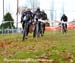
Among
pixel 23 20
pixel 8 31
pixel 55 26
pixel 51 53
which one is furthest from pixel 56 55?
pixel 55 26

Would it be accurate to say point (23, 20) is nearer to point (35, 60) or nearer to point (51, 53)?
point (51, 53)

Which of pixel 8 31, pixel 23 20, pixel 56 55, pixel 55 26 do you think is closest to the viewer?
pixel 56 55

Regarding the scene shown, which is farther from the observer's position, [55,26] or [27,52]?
[55,26]

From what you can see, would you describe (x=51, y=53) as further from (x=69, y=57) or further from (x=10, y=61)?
(x=10, y=61)

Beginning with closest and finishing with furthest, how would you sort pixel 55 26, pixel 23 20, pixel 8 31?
pixel 23 20
pixel 8 31
pixel 55 26

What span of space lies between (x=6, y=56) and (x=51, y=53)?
152 cm

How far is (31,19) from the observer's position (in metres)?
22.2

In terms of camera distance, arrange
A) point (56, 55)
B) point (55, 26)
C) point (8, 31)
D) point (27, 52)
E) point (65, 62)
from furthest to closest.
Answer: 1. point (55, 26)
2. point (8, 31)
3. point (27, 52)
4. point (56, 55)
5. point (65, 62)

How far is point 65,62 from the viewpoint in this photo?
12.3 m

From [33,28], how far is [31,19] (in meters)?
1.38

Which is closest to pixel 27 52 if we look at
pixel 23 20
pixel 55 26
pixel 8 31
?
pixel 23 20

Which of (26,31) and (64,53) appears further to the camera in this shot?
(26,31)

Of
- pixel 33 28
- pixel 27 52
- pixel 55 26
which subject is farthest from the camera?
pixel 55 26

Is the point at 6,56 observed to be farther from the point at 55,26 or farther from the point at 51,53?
the point at 55,26
